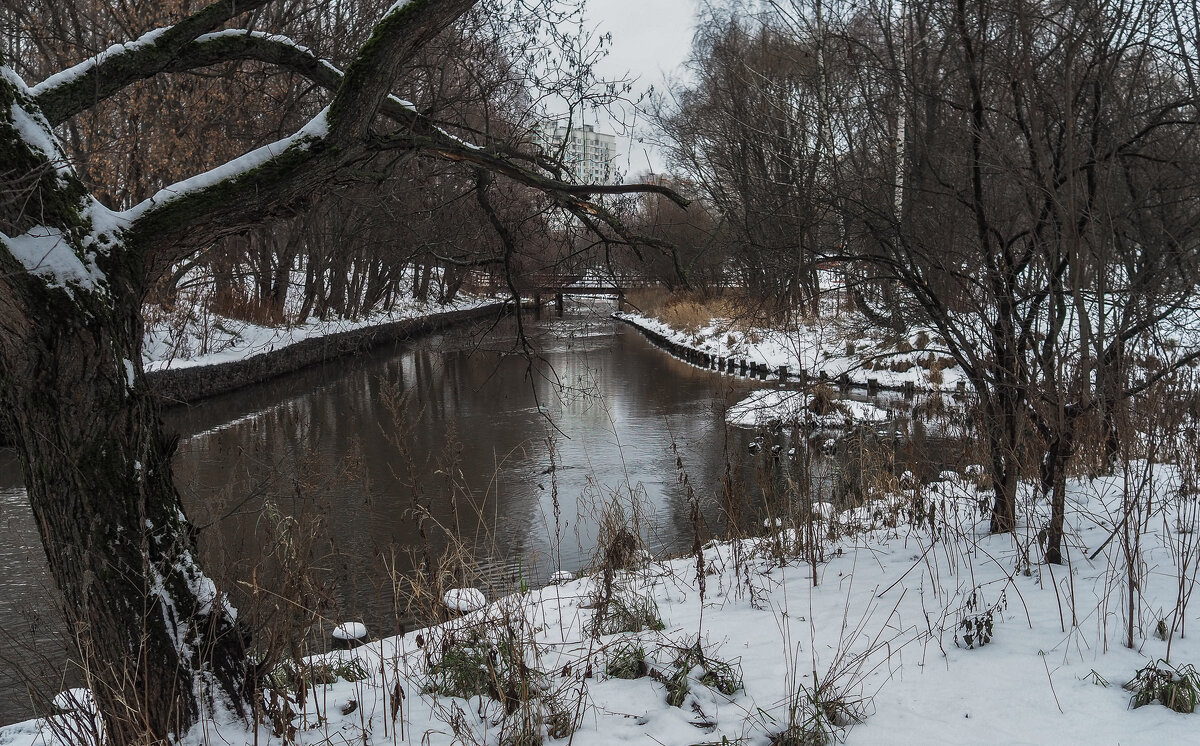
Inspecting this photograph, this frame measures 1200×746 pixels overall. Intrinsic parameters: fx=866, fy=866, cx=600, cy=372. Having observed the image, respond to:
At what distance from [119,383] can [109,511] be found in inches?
17.2

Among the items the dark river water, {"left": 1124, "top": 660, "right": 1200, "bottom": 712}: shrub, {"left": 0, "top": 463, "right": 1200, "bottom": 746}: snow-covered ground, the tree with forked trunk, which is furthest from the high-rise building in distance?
{"left": 1124, "top": 660, "right": 1200, "bottom": 712}: shrub

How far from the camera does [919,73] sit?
207 inches

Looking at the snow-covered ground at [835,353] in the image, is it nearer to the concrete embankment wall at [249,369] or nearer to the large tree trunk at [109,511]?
the concrete embankment wall at [249,369]

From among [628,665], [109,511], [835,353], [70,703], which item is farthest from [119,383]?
[835,353]

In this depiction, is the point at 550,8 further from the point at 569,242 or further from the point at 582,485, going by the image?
the point at 582,485

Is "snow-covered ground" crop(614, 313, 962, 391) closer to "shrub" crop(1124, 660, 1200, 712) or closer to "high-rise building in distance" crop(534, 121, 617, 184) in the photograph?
"high-rise building in distance" crop(534, 121, 617, 184)

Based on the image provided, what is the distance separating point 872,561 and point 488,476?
5.35 metres

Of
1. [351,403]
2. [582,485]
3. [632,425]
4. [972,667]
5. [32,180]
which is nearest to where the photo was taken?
[32,180]

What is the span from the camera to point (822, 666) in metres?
3.52

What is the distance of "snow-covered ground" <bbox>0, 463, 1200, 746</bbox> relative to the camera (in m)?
3.04

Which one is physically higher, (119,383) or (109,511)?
(119,383)

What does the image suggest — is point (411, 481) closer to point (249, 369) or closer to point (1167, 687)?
point (1167, 687)

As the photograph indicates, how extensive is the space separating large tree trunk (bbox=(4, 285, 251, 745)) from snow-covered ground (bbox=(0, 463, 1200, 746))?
10.0 inches

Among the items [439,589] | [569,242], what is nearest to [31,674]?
[439,589]
